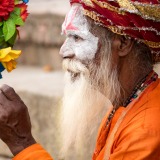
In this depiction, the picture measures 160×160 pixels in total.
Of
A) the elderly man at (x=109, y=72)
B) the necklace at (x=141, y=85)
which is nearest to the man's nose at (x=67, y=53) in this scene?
the elderly man at (x=109, y=72)

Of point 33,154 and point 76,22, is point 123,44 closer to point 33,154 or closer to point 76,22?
point 76,22

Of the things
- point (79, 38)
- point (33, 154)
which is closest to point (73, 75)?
point (79, 38)

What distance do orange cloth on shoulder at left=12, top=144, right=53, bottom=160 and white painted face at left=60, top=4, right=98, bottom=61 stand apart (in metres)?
0.44

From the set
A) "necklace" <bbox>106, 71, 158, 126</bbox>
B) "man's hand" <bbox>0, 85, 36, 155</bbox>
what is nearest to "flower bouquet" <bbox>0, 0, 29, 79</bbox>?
"man's hand" <bbox>0, 85, 36, 155</bbox>

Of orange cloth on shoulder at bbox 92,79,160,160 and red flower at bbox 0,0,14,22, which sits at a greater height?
red flower at bbox 0,0,14,22

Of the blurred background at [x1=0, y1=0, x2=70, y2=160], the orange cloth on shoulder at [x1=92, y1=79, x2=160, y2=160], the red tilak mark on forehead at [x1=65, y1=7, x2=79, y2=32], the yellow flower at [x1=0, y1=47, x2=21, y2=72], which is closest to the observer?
the orange cloth on shoulder at [x1=92, y1=79, x2=160, y2=160]

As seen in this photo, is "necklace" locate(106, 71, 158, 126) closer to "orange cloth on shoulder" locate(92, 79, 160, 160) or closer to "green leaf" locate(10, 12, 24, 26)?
"orange cloth on shoulder" locate(92, 79, 160, 160)

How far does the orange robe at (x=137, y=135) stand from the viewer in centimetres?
260

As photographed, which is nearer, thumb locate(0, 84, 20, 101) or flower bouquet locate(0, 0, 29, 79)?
flower bouquet locate(0, 0, 29, 79)

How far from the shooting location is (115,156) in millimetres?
2648

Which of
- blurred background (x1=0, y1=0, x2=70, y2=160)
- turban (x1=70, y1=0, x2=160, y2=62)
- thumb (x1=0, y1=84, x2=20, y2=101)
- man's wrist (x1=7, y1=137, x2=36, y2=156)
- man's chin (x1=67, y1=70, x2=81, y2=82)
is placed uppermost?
turban (x1=70, y1=0, x2=160, y2=62)

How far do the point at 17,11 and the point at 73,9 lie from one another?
0.25 metres

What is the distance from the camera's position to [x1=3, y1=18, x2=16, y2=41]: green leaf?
2.74 m

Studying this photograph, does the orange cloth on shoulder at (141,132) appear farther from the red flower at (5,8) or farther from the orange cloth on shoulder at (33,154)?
the red flower at (5,8)
